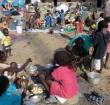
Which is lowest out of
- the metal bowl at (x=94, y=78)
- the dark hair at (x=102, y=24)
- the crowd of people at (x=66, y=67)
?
the metal bowl at (x=94, y=78)

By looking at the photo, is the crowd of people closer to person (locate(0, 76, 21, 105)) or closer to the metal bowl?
person (locate(0, 76, 21, 105))

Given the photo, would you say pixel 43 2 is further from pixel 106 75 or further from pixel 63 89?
pixel 63 89

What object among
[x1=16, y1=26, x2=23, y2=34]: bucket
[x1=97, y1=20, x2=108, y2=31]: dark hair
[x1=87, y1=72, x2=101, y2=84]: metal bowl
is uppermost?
[x1=97, y1=20, x2=108, y2=31]: dark hair

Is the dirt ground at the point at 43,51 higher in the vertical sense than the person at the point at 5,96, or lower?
lower

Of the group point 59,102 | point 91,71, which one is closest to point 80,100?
point 59,102

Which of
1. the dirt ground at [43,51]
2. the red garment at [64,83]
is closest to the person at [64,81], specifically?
the red garment at [64,83]

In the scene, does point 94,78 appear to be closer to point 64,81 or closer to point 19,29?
point 64,81

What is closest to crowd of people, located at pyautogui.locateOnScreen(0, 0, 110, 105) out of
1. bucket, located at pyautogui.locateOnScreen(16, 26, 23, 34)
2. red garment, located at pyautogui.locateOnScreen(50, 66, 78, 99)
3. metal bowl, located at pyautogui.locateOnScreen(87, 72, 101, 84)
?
red garment, located at pyautogui.locateOnScreen(50, 66, 78, 99)

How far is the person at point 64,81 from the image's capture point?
6.84 meters

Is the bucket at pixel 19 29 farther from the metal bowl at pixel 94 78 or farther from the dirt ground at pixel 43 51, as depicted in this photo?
the metal bowl at pixel 94 78

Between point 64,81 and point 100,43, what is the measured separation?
2.31 meters

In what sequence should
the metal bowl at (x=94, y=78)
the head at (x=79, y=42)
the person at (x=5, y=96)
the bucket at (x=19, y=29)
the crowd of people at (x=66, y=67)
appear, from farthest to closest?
the bucket at (x=19, y=29)
the head at (x=79, y=42)
the metal bowl at (x=94, y=78)
the crowd of people at (x=66, y=67)
the person at (x=5, y=96)

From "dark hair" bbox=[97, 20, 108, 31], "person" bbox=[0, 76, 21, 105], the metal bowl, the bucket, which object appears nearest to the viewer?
"person" bbox=[0, 76, 21, 105]

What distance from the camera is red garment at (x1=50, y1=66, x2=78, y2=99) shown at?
6.83 m
